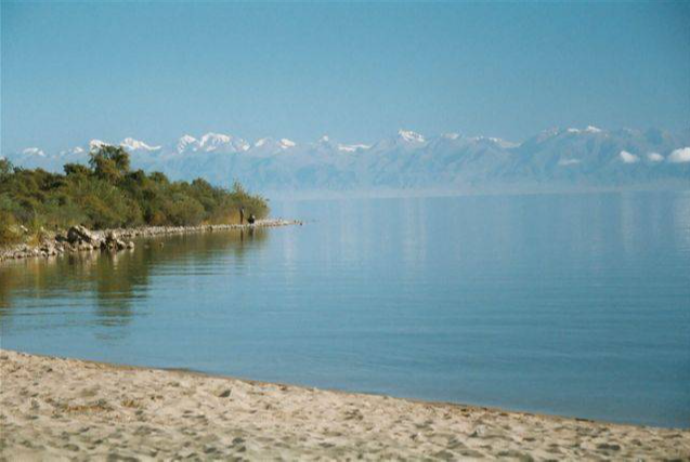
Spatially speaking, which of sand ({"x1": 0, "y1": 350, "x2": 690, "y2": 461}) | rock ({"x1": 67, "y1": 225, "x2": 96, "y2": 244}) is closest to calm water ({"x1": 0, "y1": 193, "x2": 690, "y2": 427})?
sand ({"x1": 0, "y1": 350, "x2": 690, "y2": 461})

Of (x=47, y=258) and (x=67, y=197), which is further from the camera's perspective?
(x=67, y=197)

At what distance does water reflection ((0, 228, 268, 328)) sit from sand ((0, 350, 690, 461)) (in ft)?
31.9

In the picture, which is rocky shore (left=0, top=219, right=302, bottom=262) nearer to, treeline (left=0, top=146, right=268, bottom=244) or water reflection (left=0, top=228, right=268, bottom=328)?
treeline (left=0, top=146, right=268, bottom=244)

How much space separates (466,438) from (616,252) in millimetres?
37228

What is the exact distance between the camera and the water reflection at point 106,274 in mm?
25862

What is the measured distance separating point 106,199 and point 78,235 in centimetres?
1859

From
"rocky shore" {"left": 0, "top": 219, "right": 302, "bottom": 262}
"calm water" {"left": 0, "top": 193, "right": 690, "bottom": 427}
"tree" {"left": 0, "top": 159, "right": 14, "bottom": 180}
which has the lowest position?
"calm water" {"left": 0, "top": 193, "right": 690, "bottom": 427}

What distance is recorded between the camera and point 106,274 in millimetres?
35469

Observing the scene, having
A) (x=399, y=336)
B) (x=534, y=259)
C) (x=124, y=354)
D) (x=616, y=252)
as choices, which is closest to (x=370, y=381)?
(x=399, y=336)

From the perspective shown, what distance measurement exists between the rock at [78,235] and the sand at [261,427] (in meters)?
40.1

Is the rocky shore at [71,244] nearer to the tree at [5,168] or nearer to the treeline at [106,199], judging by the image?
the treeline at [106,199]

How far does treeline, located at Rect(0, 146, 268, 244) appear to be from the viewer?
57344 mm

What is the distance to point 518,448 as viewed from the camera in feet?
31.8

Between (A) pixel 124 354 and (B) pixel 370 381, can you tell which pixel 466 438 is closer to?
(B) pixel 370 381
